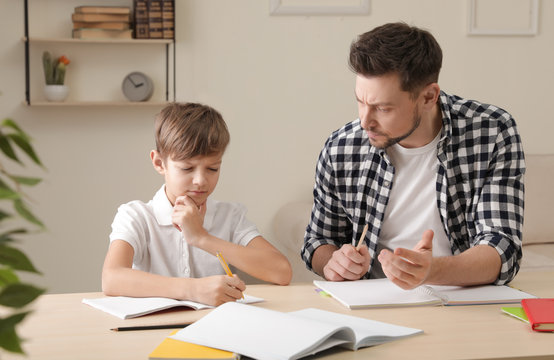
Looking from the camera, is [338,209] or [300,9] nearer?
[338,209]

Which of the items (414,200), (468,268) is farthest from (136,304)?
(414,200)

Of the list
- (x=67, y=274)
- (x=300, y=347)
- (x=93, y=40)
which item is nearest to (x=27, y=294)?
(x=300, y=347)

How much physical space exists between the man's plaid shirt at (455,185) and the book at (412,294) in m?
0.10

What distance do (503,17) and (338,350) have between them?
8.71ft

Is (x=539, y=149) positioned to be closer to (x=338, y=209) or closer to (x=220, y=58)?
(x=220, y=58)

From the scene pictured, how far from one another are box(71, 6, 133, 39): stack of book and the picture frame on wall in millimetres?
1641

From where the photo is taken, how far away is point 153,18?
2.92 m

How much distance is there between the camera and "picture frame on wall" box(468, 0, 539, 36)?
10.6 feet

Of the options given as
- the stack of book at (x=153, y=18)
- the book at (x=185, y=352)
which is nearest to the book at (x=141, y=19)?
the stack of book at (x=153, y=18)

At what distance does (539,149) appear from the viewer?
3.40m

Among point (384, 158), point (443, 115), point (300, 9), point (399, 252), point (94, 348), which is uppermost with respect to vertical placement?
point (300, 9)

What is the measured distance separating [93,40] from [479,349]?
2.28 m

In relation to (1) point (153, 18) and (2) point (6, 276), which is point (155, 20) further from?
(2) point (6, 276)

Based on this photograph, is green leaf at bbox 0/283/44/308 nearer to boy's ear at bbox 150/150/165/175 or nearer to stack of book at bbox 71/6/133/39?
boy's ear at bbox 150/150/165/175
